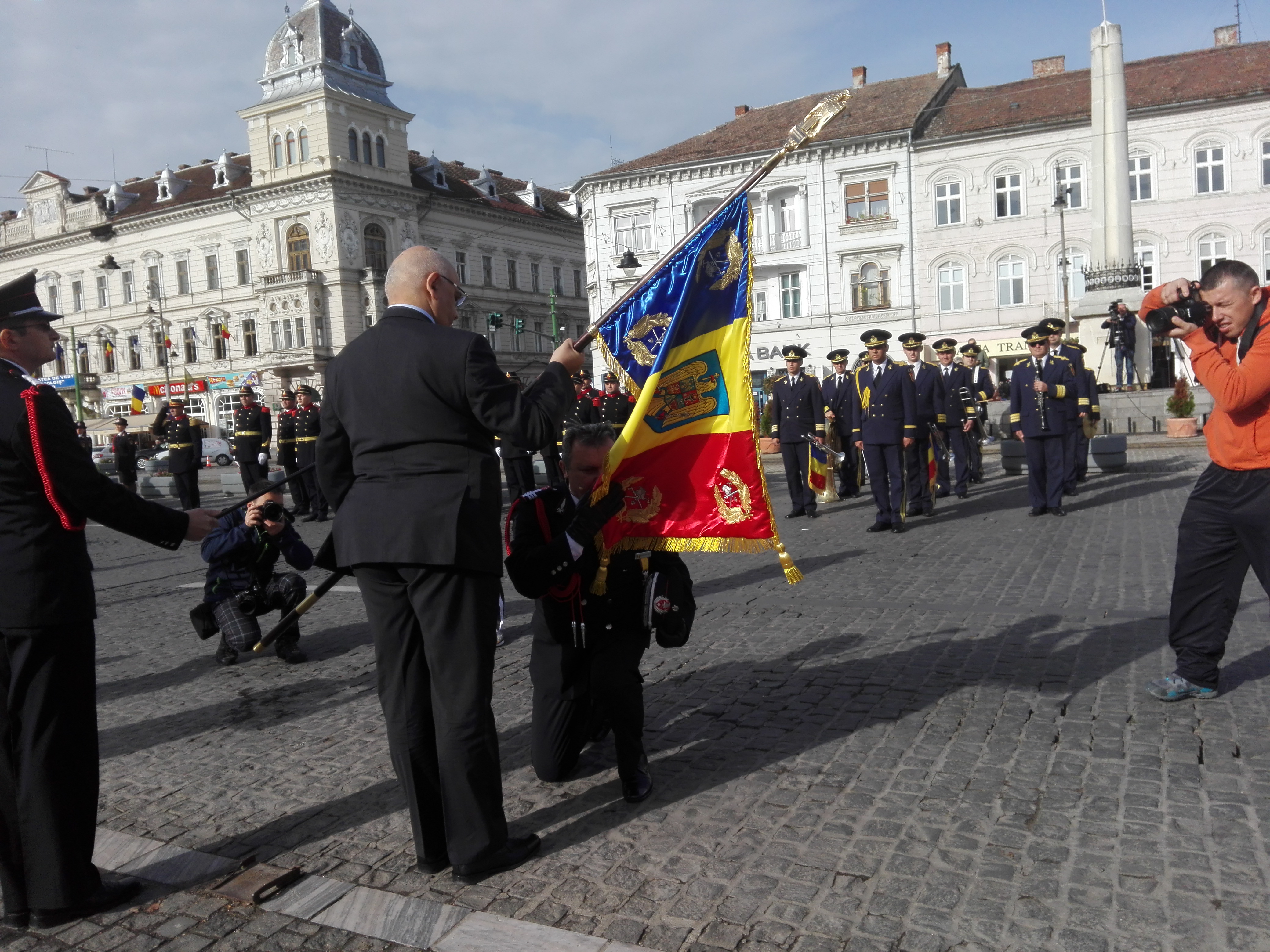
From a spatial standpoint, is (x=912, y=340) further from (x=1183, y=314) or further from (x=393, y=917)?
(x=393, y=917)

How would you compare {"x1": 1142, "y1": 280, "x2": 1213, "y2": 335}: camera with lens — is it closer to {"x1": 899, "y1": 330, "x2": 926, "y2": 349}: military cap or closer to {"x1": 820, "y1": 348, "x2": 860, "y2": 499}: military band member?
{"x1": 899, "y1": 330, "x2": 926, "y2": 349}: military cap

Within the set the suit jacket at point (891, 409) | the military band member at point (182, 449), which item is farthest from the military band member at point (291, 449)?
the suit jacket at point (891, 409)

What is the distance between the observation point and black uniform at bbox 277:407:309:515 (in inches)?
626

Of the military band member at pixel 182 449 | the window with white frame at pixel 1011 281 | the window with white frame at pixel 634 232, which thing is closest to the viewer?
the military band member at pixel 182 449

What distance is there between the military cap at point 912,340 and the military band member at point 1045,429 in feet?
4.09

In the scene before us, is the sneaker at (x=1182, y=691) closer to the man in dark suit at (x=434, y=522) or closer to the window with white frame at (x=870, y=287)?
the man in dark suit at (x=434, y=522)

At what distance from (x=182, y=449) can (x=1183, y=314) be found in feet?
54.2

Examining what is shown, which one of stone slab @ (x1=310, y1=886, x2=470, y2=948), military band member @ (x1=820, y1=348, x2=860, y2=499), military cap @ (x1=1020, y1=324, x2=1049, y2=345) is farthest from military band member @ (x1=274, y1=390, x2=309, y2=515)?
stone slab @ (x1=310, y1=886, x2=470, y2=948)

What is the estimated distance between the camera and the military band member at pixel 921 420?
1150cm

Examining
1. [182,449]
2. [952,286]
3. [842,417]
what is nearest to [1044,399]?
[842,417]

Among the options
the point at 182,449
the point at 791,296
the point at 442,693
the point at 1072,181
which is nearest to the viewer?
the point at 442,693

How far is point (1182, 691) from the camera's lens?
4574 mm

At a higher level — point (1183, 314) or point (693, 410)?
point (1183, 314)

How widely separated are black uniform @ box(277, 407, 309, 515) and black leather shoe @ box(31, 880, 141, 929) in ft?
42.4
